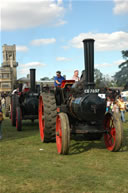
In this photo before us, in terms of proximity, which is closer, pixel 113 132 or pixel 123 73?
pixel 113 132

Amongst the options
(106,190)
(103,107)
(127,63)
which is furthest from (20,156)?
(127,63)

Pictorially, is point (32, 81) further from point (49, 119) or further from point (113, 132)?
point (113, 132)

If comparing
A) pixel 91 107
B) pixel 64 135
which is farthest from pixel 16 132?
pixel 91 107

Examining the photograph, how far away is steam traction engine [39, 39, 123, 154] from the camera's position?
565 centimetres

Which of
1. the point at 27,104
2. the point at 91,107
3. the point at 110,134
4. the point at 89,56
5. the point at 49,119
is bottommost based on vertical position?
the point at 110,134

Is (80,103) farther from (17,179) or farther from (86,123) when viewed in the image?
(17,179)

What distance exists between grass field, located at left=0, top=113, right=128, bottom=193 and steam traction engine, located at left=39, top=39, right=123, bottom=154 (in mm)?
330

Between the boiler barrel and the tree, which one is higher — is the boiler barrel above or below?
below

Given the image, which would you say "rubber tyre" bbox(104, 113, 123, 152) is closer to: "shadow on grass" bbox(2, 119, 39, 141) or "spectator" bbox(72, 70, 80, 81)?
"spectator" bbox(72, 70, 80, 81)

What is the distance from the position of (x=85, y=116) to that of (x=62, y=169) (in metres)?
1.45

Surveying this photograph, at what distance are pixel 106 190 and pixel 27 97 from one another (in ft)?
25.4

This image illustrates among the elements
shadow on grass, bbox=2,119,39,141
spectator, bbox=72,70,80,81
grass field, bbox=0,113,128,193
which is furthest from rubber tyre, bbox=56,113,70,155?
shadow on grass, bbox=2,119,39,141

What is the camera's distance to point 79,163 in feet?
16.6

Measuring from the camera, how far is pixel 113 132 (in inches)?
238
